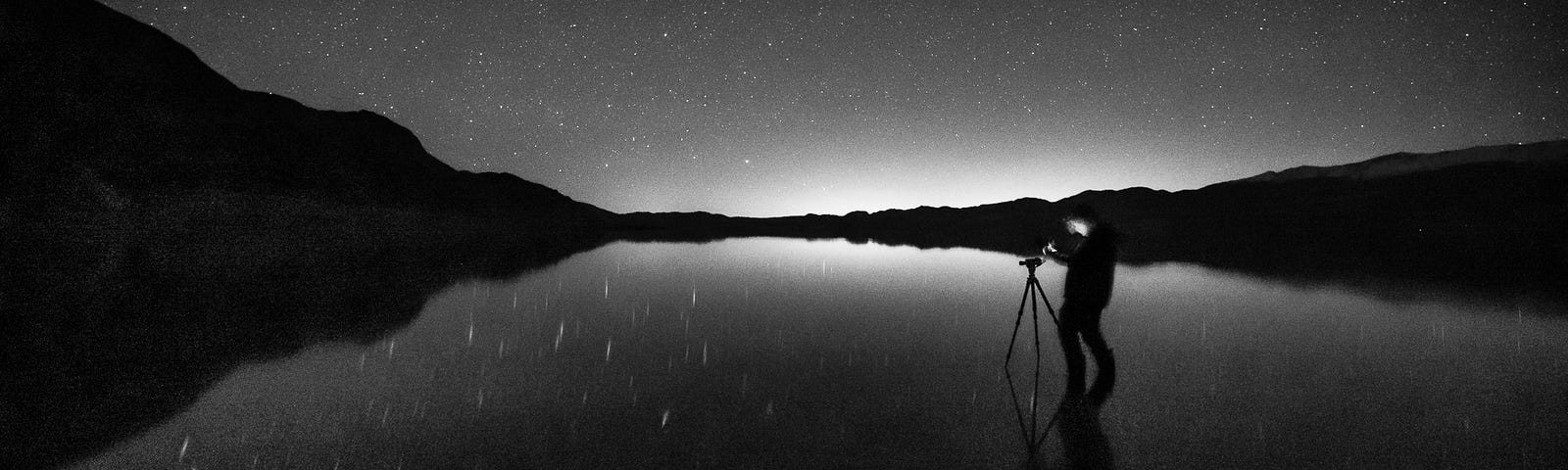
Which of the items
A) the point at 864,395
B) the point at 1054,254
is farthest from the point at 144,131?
the point at 1054,254

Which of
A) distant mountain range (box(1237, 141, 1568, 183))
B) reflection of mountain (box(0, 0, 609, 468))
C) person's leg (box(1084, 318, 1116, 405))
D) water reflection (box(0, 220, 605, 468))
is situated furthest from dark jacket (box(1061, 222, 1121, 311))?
distant mountain range (box(1237, 141, 1568, 183))

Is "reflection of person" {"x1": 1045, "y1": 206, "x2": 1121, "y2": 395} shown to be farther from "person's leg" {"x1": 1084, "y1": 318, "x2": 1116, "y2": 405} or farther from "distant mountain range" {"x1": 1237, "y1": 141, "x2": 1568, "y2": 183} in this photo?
"distant mountain range" {"x1": 1237, "y1": 141, "x2": 1568, "y2": 183}

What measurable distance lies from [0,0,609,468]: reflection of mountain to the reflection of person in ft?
24.0

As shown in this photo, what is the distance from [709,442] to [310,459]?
2.55 meters

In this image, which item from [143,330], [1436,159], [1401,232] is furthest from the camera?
[1436,159]

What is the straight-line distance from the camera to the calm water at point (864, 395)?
3790 mm

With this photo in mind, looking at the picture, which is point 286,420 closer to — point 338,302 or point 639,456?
point 639,456

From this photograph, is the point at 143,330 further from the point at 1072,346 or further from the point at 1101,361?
the point at 1101,361

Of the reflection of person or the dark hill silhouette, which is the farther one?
the dark hill silhouette

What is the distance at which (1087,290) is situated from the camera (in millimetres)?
4859

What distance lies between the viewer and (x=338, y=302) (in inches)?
455

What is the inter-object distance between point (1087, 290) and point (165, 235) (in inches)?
2308

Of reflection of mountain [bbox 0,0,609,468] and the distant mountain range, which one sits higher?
the distant mountain range

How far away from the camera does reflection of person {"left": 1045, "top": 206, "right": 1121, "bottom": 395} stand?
4867 mm
